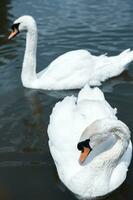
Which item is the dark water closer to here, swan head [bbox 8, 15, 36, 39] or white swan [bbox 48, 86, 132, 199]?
white swan [bbox 48, 86, 132, 199]

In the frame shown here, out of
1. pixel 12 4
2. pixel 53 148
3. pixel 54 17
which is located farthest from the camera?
pixel 12 4

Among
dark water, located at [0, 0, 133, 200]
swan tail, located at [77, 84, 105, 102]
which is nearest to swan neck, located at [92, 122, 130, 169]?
dark water, located at [0, 0, 133, 200]

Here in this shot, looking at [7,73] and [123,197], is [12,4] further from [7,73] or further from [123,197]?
[123,197]

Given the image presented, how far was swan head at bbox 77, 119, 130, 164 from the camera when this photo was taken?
579 cm

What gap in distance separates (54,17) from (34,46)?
4.64 m

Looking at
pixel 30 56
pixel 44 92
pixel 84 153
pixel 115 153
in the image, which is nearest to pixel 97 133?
pixel 84 153

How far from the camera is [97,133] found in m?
5.81

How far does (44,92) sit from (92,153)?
335 centimetres

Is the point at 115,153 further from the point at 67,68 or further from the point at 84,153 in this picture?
the point at 67,68

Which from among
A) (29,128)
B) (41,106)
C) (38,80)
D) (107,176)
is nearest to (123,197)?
Answer: (107,176)

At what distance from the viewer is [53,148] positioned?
6.88 meters

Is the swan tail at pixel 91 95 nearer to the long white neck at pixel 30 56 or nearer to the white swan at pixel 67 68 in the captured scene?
the white swan at pixel 67 68

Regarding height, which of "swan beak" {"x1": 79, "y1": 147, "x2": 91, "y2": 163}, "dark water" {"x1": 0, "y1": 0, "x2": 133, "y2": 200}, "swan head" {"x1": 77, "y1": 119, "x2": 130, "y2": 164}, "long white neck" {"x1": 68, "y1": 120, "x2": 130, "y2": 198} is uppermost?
"swan head" {"x1": 77, "y1": 119, "x2": 130, "y2": 164}

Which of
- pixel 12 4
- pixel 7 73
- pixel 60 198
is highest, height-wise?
pixel 60 198
